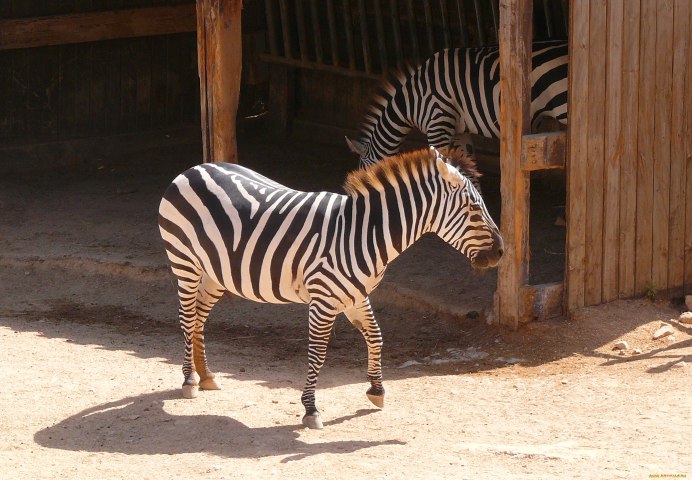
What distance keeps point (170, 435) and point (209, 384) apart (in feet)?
2.54

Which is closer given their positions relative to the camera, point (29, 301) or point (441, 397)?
point (441, 397)

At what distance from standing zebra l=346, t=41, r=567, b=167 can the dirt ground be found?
1.05 metres

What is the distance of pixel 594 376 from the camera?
23.6 ft

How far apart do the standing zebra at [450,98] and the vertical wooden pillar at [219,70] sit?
187 centimetres

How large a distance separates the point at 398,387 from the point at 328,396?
1.54 ft

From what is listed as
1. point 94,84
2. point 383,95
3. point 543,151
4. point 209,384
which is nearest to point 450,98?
point 383,95

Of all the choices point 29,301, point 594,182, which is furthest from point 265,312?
point 594,182

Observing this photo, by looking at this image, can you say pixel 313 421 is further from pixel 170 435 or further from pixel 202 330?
pixel 202 330

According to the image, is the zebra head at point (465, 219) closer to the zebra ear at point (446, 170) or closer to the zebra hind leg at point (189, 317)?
the zebra ear at point (446, 170)

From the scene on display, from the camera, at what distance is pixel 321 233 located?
253 inches

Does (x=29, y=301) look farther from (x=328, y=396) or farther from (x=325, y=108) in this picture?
(x=325, y=108)

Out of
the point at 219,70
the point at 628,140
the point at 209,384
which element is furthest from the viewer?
the point at 219,70

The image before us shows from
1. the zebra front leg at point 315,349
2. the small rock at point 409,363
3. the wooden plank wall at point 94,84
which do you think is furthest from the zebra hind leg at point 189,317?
the wooden plank wall at point 94,84

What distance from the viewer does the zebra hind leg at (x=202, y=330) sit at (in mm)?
6980
